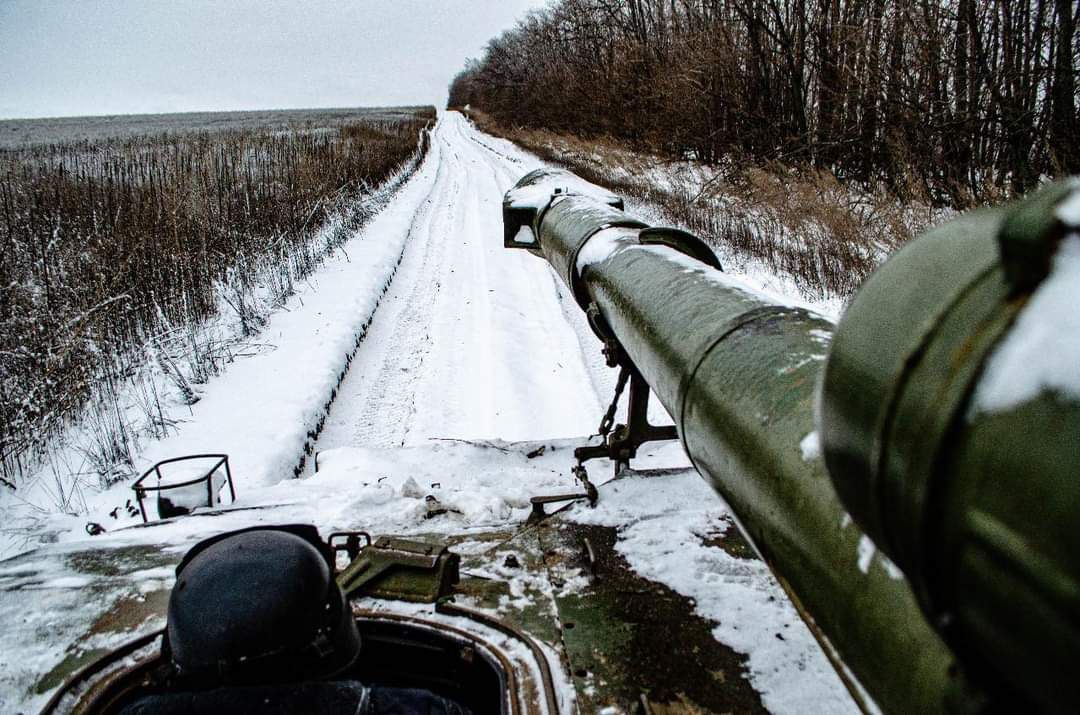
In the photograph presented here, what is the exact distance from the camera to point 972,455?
0.59 meters

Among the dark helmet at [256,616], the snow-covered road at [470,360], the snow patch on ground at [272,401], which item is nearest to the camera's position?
the dark helmet at [256,616]

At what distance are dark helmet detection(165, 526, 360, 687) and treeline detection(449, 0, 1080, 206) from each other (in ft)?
25.3

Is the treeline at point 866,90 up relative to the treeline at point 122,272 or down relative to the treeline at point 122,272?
up

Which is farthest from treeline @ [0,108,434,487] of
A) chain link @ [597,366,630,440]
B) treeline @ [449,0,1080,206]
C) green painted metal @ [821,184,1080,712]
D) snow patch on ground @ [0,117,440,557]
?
treeline @ [449,0,1080,206]

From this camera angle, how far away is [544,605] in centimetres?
210

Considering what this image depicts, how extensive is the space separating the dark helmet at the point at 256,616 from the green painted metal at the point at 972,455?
1.26m

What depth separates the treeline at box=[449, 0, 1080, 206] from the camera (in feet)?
26.9

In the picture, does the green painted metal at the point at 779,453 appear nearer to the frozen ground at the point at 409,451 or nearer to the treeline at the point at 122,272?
the frozen ground at the point at 409,451

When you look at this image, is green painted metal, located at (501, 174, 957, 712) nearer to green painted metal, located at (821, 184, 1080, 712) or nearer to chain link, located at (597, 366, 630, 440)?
green painted metal, located at (821, 184, 1080, 712)

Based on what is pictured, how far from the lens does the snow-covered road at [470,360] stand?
18.1ft

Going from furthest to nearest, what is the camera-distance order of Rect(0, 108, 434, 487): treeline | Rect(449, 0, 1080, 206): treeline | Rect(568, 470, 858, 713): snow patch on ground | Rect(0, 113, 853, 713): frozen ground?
Rect(449, 0, 1080, 206): treeline, Rect(0, 108, 434, 487): treeline, Rect(0, 113, 853, 713): frozen ground, Rect(568, 470, 858, 713): snow patch on ground

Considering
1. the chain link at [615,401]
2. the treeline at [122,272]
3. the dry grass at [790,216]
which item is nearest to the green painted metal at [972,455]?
the chain link at [615,401]

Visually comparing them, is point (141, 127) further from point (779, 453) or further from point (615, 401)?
point (779, 453)

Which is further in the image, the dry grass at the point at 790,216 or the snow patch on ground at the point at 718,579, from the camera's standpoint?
the dry grass at the point at 790,216
